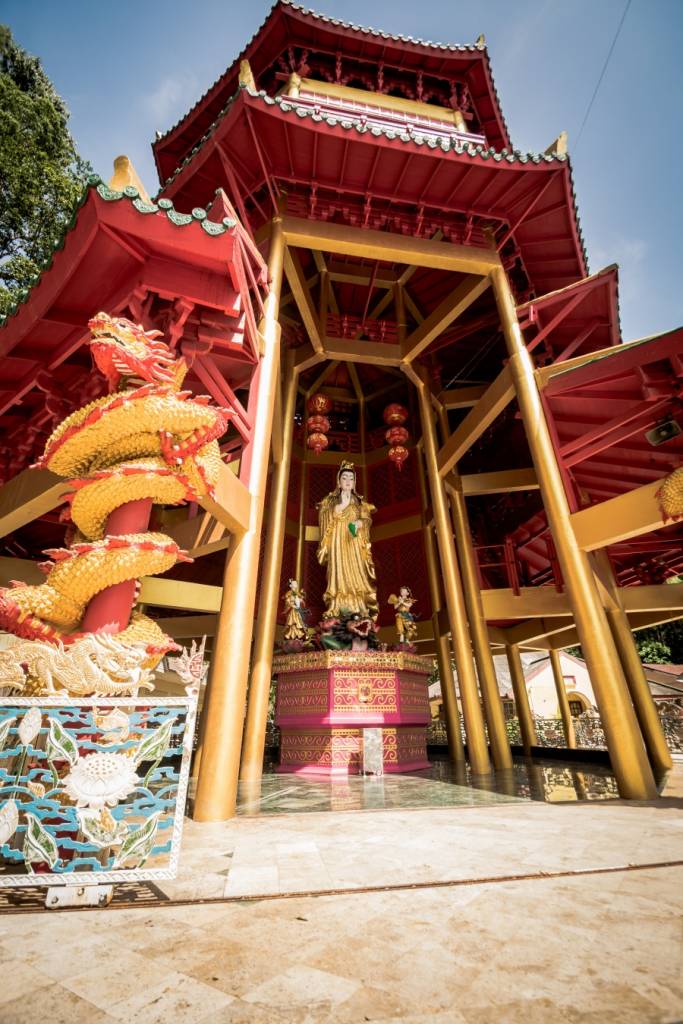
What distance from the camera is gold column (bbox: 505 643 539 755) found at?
12828 millimetres

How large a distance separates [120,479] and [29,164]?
11.7 metres

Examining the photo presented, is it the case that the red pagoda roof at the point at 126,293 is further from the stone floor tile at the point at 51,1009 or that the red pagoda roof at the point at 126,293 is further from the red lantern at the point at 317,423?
the red lantern at the point at 317,423

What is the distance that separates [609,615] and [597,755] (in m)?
3.03

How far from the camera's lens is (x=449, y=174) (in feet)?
24.7

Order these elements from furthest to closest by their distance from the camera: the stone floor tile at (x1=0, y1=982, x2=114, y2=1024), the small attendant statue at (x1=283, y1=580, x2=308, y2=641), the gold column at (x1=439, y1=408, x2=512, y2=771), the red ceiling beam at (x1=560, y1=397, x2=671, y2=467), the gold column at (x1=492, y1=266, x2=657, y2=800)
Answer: the small attendant statue at (x1=283, y1=580, x2=308, y2=641)
the gold column at (x1=439, y1=408, x2=512, y2=771)
the red ceiling beam at (x1=560, y1=397, x2=671, y2=467)
the gold column at (x1=492, y1=266, x2=657, y2=800)
the stone floor tile at (x1=0, y1=982, x2=114, y2=1024)

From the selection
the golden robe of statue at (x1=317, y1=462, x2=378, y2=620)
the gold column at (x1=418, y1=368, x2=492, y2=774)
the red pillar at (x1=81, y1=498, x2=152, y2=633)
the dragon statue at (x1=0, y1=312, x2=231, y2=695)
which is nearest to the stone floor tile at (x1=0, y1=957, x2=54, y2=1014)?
the dragon statue at (x1=0, y1=312, x2=231, y2=695)

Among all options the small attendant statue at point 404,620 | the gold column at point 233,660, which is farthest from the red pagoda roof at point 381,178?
the small attendant statue at point 404,620

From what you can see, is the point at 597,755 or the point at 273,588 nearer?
the point at 273,588

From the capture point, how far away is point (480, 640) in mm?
9195

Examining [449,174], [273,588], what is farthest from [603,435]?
[273,588]

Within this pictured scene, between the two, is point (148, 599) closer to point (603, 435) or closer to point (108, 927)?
point (108, 927)

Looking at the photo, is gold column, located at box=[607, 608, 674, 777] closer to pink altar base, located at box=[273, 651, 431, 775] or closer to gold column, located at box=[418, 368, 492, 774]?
gold column, located at box=[418, 368, 492, 774]

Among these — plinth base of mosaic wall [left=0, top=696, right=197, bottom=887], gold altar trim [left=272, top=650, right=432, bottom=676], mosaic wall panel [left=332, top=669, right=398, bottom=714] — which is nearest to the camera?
plinth base of mosaic wall [left=0, top=696, right=197, bottom=887]

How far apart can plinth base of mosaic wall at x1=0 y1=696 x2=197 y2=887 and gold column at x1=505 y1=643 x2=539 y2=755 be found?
1233 cm
